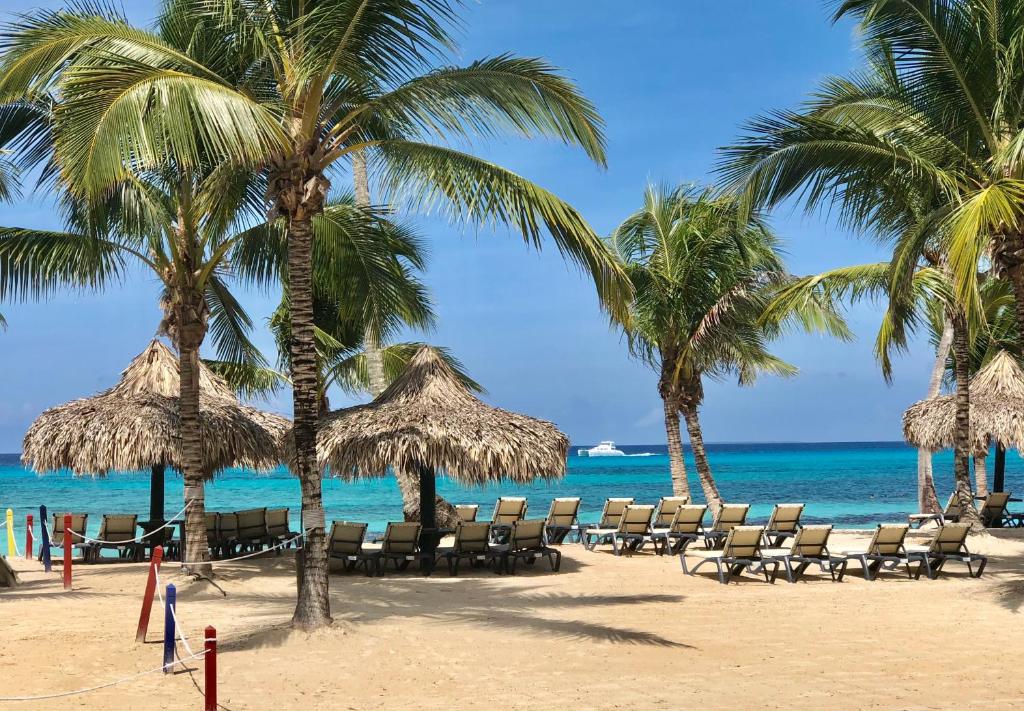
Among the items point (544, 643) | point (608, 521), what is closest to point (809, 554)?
point (608, 521)

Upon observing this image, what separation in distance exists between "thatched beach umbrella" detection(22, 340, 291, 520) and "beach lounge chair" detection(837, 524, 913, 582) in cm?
844

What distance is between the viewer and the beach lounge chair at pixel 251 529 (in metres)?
14.8

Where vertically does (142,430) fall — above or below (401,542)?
above

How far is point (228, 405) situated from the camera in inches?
597

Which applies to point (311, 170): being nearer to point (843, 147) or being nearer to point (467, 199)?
point (467, 199)

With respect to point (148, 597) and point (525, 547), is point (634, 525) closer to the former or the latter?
point (525, 547)

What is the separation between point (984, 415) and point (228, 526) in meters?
14.0

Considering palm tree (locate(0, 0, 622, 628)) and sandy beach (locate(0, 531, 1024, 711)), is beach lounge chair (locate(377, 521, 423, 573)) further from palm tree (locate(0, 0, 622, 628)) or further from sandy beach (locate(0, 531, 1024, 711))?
palm tree (locate(0, 0, 622, 628))

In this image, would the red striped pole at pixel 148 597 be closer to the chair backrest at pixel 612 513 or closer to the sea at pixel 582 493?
the chair backrest at pixel 612 513

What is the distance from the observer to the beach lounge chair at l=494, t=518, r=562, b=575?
43.5 feet

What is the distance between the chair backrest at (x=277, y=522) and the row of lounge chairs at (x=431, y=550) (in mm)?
2217

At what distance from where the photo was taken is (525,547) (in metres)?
13.4

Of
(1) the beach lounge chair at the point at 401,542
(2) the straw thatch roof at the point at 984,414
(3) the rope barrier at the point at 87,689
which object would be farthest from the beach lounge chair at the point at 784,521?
(3) the rope barrier at the point at 87,689

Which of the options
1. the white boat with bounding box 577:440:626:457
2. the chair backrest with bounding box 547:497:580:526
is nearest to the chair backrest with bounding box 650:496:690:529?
the chair backrest with bounding box 547:497:580:526
